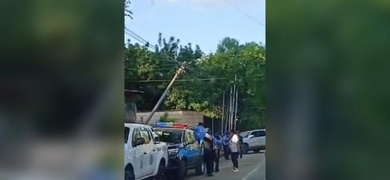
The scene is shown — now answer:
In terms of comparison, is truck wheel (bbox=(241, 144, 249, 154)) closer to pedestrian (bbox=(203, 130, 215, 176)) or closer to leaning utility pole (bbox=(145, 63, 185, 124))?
pedestrian (bbox=(203, 130, 215, 176))

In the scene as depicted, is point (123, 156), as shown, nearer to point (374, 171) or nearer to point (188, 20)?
point (188, 20)

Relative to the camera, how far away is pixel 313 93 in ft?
5.74

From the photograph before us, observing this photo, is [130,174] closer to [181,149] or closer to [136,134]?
[136,134]

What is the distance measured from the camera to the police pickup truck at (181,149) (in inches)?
85.2

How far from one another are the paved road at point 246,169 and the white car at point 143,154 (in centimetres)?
24

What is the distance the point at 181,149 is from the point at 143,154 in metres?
0.24

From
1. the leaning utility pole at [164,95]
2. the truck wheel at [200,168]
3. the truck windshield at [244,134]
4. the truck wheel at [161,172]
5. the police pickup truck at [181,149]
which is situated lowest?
the truck wheel at [161,172]

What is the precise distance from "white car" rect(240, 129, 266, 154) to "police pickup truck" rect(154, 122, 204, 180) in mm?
237

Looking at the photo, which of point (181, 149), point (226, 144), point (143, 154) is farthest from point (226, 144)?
point (143, 154)

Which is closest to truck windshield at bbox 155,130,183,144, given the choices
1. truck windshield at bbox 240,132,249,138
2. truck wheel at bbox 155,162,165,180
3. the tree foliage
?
truck wheel at bbox 155,162,165,180

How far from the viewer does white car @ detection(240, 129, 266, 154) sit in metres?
1.82

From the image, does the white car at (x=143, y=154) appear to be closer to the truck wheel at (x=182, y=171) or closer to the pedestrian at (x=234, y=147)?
the truck wheel at (x=182, y=171)

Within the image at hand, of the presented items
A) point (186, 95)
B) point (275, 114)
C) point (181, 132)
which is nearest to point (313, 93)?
point (275, 114)

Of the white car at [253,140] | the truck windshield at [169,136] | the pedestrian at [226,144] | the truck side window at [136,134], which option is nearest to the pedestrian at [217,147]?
the pedestrian at [226,144]
